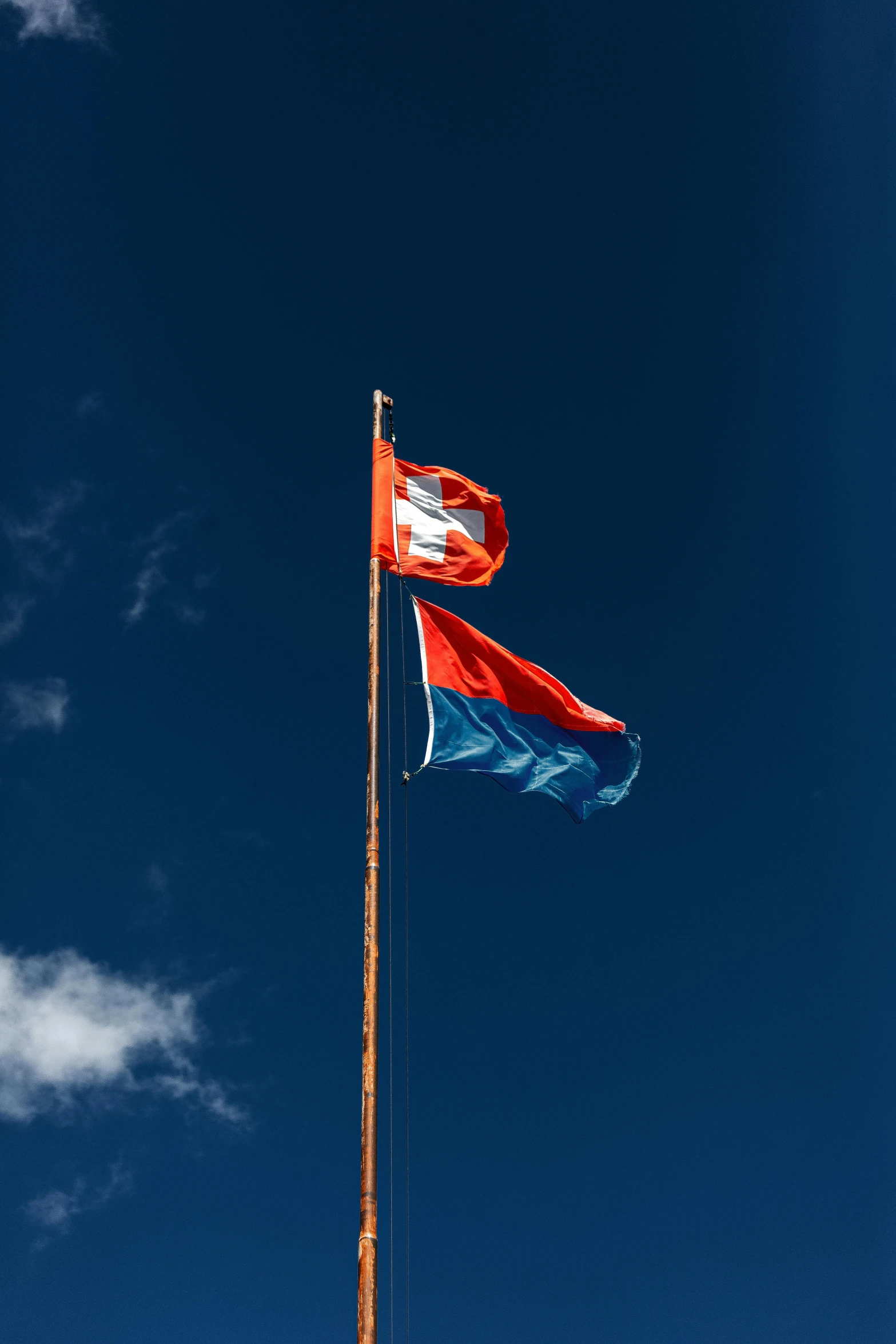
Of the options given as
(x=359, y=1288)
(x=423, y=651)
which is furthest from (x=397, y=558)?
(x=359, y=1288)

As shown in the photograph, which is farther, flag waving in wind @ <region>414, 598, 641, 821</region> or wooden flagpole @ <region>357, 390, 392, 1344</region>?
flag waving in wind @ <region>414, 598, 641, 821</region>

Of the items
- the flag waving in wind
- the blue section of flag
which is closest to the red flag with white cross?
the flag waving in wind

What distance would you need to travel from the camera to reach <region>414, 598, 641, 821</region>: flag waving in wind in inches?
624

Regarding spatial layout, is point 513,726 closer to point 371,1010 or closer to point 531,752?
point 531,752

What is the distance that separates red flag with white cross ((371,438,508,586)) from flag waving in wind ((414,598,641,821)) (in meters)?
1.05

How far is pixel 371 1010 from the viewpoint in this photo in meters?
11.3

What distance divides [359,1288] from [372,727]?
5.76 metres

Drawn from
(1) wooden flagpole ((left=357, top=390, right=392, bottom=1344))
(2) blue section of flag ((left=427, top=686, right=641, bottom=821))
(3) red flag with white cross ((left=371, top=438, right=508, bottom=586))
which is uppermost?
(3) red flag with white cross ((left=371, top=438, right=508, bottom=586))

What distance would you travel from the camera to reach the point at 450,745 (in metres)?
15.6

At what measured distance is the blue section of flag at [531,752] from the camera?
1574 centimetres

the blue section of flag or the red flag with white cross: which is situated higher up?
the red flag with white cross

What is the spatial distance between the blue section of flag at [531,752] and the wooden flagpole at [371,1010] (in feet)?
6.87

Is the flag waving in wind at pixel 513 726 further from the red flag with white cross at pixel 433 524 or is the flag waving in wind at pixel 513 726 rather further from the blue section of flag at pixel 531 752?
the red flag with white cross at pixel 433 524

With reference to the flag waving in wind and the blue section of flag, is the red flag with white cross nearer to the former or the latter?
the flag waving in wind
